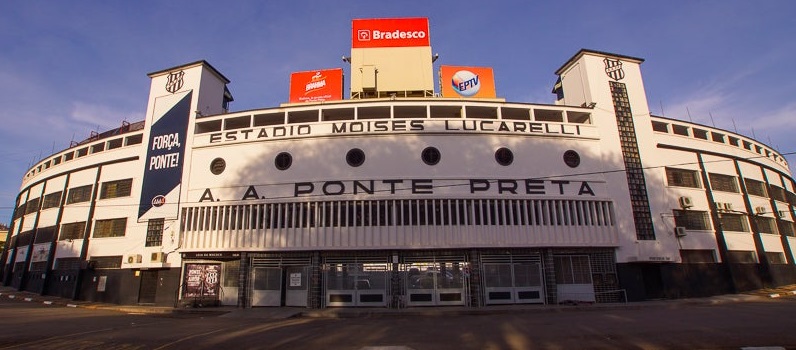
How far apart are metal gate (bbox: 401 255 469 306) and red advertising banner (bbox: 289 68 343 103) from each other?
44.6ft

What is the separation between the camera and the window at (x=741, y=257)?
1106 inches

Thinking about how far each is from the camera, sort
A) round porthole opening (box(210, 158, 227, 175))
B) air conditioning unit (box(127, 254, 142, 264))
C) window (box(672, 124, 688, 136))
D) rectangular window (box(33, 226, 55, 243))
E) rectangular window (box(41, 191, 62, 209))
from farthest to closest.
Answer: rectangular window (box(41, 191, 62, 209)) → rectangular window (box(33, 226, 55, 243)) → window (box(672, 124, 688, 136)) → round porthole opening (box(210, 158, 227, 175)) → air conditioning unit (box(127, 254, 142, 264))

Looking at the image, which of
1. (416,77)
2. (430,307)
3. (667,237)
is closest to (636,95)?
(667,237)

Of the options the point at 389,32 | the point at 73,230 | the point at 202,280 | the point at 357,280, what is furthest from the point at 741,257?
the point at 73,230

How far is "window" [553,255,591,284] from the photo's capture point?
80.0 ft

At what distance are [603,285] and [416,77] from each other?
58.8 ft

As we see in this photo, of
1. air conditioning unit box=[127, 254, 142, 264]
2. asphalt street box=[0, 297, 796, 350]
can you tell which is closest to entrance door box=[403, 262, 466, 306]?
asphalt street box=[0, 297, 796, 350]

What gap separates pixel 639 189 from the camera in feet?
87.5

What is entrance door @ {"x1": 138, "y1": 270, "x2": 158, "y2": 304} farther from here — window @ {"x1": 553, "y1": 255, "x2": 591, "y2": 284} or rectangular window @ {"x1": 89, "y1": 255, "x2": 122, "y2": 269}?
window @ {"x1": 553, "y1": 255, "x2": 591, "y2": 284}

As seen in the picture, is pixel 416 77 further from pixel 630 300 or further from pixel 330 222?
pixel 630 300

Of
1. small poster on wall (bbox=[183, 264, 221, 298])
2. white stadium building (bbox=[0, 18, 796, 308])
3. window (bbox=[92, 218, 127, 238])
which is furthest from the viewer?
window (bbox=[92, 218, 127, 238])

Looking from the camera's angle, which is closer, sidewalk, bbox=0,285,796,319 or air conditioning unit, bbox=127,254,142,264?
sidewalk, bbox=0,285,796,319

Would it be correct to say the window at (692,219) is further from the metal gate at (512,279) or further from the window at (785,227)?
the metal gate at (512,279)

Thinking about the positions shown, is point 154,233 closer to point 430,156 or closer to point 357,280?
point 357,280
